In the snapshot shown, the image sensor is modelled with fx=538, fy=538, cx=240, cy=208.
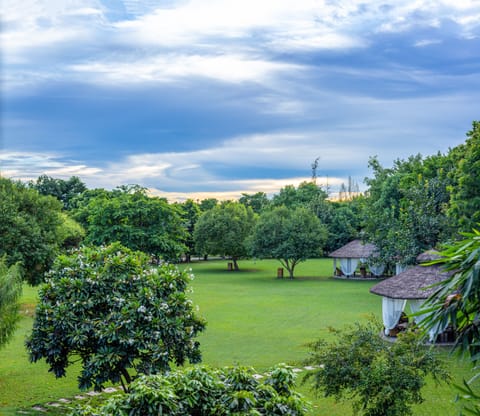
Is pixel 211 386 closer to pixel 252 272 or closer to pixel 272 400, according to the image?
pixel 272 400

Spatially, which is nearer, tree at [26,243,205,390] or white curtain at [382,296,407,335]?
tree at [26,243,205,390]

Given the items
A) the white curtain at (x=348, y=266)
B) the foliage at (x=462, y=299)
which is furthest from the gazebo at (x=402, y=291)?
the white curtain at (x=348, y=266)

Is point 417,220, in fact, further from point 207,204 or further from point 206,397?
point 207,204

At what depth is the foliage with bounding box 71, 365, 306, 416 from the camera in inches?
274

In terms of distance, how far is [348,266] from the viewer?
4247 cm

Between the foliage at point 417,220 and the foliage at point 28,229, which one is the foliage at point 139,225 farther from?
the foliage at point 417,220

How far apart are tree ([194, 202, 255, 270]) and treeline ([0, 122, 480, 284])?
9 cm

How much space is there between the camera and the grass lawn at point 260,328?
13594 millimetres

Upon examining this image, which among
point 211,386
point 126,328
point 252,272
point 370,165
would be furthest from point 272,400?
point 252,272

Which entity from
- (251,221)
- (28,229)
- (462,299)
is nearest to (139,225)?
(28,229)

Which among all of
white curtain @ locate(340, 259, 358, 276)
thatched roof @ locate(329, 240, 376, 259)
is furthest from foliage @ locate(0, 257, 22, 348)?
white curtain @ locate(340, 259, 358, 276)

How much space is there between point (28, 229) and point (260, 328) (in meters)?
10.9

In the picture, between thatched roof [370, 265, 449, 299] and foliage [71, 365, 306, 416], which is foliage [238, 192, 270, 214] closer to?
thatched roof [370, 265, 449, 299]

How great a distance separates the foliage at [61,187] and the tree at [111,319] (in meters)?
59.3
